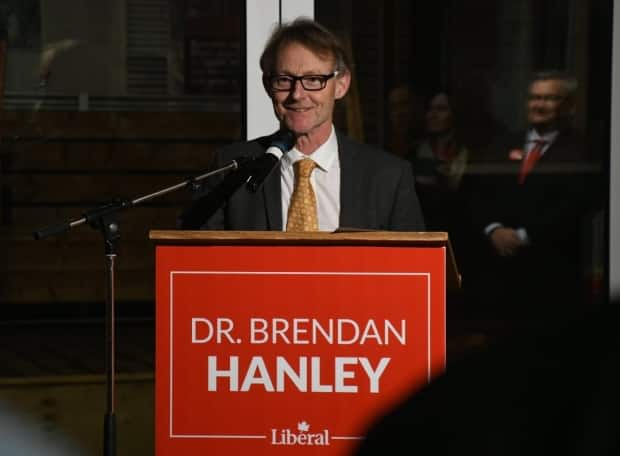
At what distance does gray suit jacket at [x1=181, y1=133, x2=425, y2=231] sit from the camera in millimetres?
3729

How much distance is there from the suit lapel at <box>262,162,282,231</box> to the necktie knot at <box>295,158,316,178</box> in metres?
0.08

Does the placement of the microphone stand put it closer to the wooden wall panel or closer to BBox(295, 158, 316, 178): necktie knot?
BBox(295, 158, 316, 178): necktie knot

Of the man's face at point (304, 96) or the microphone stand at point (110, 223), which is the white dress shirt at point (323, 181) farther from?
the microphone stand at point (110, 223)

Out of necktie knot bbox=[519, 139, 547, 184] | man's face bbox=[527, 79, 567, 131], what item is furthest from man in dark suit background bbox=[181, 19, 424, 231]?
necktie knot bbox=[519, 139, 547, 184]

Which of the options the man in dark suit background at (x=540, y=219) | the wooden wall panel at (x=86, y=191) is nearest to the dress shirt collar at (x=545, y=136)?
the man in dark suit background at (x=540, y=219)

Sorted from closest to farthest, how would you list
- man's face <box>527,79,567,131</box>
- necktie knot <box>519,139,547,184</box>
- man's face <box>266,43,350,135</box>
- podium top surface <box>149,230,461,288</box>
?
1. podium top surface <box>149,230,461,288</box>
2. man's face <box>266,43,350,135</box>
3. man's face <box>527,79,567,131</box>
4. necktie knot <box>519,139,547,184</box>

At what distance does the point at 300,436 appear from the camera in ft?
11.1

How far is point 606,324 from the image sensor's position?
865mm

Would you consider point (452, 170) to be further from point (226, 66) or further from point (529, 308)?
point (226, 66)

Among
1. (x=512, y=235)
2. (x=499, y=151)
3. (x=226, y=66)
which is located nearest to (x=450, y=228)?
(x=512, y=235)

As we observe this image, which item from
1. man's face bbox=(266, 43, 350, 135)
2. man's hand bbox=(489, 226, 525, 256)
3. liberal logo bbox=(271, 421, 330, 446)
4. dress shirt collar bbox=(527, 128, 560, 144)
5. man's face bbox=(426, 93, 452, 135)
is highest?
man's face bbox=(266, 43, 350, 135)

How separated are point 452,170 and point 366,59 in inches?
26.5

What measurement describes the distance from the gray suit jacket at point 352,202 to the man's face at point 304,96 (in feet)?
0.32

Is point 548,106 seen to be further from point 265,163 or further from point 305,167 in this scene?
point 265,163
